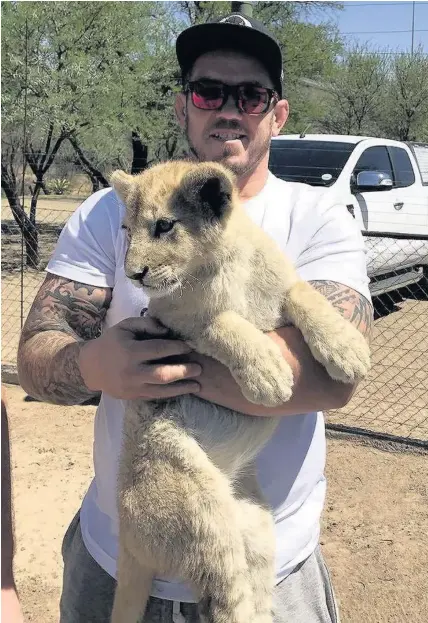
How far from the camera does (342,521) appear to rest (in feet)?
17.2

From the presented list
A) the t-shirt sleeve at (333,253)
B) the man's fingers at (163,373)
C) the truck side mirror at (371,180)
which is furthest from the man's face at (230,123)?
the truck side mirror at (371,180)

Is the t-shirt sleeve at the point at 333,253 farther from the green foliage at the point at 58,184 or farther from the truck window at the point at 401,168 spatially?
the green foliage at the point at 58,184

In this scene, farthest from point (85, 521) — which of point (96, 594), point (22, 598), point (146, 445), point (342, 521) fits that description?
point (342, 521)

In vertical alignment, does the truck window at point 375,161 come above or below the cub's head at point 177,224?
below

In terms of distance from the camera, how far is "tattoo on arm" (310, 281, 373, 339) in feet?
7.94

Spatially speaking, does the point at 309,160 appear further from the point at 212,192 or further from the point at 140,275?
the point at 140,275

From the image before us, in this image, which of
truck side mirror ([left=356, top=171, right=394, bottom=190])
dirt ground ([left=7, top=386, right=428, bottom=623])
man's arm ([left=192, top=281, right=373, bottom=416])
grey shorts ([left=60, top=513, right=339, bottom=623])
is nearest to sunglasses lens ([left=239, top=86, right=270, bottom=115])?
man's arm ([left=192, top=281, right=373, bottom=416])

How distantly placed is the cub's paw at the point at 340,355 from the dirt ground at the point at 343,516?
2.77m

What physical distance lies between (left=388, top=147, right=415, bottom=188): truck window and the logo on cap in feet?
28.4

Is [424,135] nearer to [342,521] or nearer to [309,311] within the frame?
[342,521]

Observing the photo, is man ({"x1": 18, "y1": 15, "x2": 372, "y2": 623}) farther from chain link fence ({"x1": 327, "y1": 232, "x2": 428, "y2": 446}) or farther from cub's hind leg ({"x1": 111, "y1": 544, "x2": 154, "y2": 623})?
chain link fence ({"x1": 327, "y1": 232, "x2": 428, "y2": 446})

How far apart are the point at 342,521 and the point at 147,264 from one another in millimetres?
3818

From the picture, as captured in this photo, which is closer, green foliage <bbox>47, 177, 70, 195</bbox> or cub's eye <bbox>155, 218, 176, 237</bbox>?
cub's eye <bbox>155, 218, 176, 237</bbox>

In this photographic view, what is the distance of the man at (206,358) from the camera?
2.33 metres
